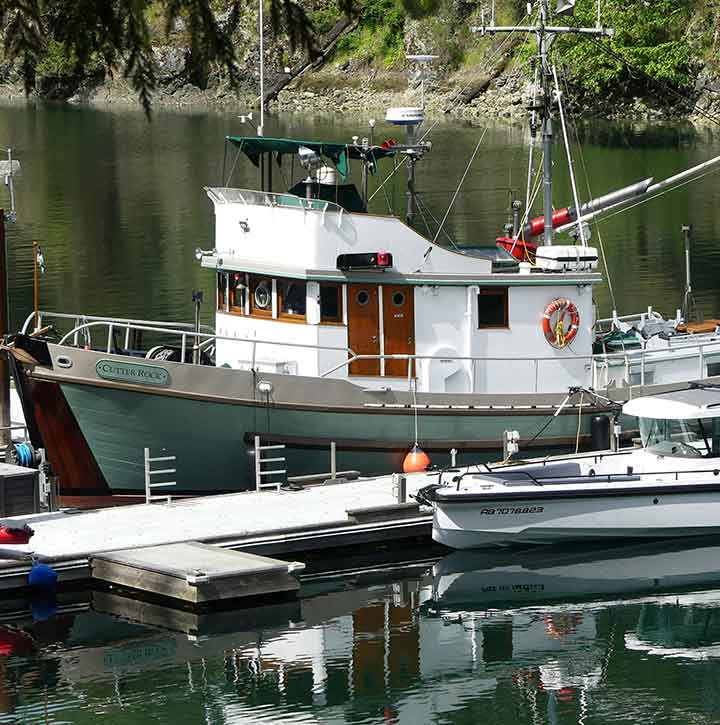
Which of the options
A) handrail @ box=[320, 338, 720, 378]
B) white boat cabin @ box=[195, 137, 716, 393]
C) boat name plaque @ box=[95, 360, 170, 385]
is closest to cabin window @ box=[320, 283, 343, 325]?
white boat cabin @ box=[195, 137, 716, 393]

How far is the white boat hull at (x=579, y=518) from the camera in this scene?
19828mm

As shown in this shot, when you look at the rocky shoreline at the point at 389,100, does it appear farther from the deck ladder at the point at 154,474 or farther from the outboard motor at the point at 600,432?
the deck ladder at the point at 154,474

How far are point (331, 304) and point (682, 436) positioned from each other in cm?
486

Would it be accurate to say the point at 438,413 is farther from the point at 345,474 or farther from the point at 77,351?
the point at 77,351

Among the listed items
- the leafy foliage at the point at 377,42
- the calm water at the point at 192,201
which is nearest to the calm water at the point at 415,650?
the calm water at the point at 192,201

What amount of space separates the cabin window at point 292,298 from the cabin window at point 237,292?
60cm

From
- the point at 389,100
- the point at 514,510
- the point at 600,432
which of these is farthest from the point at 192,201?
the point at 389,100

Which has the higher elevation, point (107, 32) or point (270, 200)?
point (107, 32)

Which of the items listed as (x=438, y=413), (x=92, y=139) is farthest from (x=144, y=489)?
(x=92, y=139)

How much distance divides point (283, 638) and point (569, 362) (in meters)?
6.71

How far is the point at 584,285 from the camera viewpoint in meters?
22.1

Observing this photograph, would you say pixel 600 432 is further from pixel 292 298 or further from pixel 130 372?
pixel 130 372

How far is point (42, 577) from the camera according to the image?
59.5 feet

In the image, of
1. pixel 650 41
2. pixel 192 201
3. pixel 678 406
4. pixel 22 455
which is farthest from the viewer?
pixel 650 41
